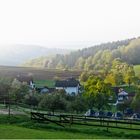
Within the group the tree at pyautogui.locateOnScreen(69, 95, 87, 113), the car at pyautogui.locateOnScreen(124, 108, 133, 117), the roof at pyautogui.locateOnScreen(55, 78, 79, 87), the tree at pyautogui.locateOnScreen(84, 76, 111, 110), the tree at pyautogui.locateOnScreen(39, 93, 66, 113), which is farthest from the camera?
the roof at pyautogui.locateOnScreen(55, 78, 79, 87)

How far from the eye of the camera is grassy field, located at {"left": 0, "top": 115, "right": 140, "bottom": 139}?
24.9 metres

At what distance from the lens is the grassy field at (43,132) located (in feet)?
81.8

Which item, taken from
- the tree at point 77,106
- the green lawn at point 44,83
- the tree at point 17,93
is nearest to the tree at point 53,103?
the tree at point 77,106

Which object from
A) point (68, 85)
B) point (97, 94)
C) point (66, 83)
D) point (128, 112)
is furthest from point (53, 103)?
point (66, 83)

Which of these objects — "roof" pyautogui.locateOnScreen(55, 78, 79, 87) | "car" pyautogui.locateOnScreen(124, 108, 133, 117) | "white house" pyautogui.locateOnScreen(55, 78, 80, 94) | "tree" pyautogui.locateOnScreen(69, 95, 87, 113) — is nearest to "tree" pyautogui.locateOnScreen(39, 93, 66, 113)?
"tree" pyautogui.locateOnScreen(69, 95, 87, 113)

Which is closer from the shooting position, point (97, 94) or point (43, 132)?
point (43, 132)

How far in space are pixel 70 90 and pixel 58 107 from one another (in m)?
54.3

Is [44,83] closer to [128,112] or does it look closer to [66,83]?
[66,83]

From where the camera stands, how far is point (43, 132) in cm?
2623

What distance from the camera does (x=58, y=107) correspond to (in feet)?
184

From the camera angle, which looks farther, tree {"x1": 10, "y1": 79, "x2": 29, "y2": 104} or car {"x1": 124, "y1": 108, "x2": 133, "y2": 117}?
car {"x1": 124, "y1": 108, "x2": 133, "y2": 117}

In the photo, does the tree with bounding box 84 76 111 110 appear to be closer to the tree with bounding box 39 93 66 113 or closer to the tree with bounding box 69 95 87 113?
the tree with bounding box 69 95 87 113

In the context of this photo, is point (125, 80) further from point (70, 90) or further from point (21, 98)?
point (21, 98)

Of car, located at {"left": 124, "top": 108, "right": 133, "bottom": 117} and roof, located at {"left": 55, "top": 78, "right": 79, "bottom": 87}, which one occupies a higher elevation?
roof, located at {"left": 55, "top": 78, "right": 79, "bottom": 87}
